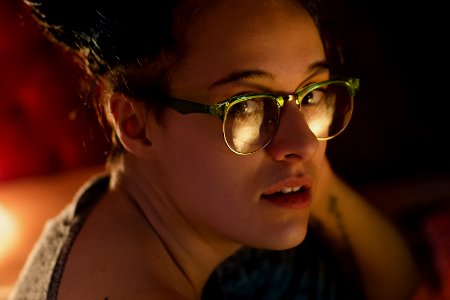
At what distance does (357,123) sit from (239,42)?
4.30 feet

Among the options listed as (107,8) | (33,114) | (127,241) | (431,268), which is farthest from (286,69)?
(33,114)

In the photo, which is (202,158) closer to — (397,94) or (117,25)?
(117,25)

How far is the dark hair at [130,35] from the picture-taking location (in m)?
0.96

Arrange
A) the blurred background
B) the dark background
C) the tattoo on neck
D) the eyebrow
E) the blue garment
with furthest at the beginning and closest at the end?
the dark background
the blurred background
the tattoo on neck
the blue garment
the eyebrow

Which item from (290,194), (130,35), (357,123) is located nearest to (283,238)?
(290,194)

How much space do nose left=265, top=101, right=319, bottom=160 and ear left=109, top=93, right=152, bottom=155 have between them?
0.26 metres

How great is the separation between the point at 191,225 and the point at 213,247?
3.8 inches

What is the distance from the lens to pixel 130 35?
0.97m

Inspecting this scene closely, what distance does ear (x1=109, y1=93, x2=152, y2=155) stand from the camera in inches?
40.9

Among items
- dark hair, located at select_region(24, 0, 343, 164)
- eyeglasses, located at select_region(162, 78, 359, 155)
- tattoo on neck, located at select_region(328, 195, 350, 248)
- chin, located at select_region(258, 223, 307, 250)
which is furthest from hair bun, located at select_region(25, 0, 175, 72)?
tattoo on neck, located at select_region(328, 195, 350, 248)

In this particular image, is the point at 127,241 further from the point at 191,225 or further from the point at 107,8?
the point at 107,8

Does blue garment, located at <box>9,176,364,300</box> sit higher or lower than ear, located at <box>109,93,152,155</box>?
lower

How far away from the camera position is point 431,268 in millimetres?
1546

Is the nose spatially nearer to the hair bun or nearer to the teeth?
the teeth
